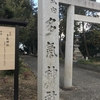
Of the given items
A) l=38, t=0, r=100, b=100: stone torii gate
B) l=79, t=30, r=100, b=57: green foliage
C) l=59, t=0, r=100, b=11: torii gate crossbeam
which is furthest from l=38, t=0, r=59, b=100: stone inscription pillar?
l=79, t=30, r=100, b=57: green foliage

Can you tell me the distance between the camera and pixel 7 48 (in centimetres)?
351

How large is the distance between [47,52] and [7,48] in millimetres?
833

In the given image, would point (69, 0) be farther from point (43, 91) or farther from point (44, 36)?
point (43, 91)

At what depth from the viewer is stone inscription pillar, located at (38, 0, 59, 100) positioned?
3787mm

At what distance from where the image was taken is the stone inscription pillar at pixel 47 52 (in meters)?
3.79

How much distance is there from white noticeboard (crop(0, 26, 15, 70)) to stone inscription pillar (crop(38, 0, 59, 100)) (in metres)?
0.61

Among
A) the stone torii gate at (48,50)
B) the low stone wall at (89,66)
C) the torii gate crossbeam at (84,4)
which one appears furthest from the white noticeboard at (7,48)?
the low stone wall at (89,66)

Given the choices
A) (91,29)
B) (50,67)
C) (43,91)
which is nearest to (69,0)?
(50,67)

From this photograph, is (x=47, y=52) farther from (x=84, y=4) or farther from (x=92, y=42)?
(x=92, y=42)

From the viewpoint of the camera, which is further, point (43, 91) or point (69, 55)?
point (69, 55)

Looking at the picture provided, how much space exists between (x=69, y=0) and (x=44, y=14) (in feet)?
10.0

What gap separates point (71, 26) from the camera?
668cm

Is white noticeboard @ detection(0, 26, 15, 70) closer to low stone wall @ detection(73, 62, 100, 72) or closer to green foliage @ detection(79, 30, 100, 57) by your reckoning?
low stone wall @ detection(73, 62, 100, 72)

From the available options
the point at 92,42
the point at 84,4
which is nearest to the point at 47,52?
the point at 84,4
